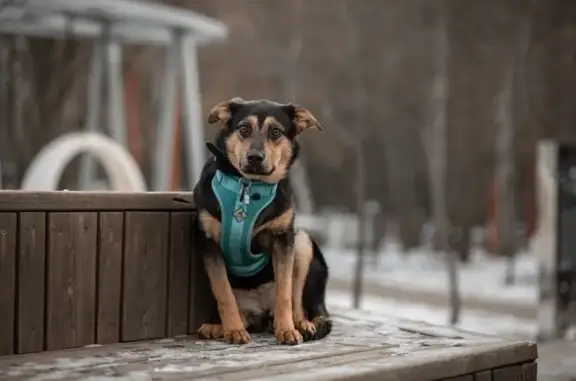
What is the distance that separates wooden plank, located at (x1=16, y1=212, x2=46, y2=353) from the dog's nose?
31.9 inches

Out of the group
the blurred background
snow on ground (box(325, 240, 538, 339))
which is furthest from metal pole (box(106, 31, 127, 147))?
snow on ground (box(325, 240, 538, 339))

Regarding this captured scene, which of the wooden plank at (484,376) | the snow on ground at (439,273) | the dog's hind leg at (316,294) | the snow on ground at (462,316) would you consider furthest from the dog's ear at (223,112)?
the snow on ground at (439,273)

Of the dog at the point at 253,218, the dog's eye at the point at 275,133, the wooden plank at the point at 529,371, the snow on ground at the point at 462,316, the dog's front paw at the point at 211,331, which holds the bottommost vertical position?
the snow on ground at the point at 462,316

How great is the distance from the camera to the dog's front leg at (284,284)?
3.40 m

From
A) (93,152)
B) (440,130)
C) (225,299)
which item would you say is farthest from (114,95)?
(225,299)

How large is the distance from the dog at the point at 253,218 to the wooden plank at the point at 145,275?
6.8 inches

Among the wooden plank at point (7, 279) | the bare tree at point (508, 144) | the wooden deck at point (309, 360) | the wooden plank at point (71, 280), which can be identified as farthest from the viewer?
the bare tree at point (508, 144)

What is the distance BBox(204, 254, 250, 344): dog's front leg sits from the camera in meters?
3.41

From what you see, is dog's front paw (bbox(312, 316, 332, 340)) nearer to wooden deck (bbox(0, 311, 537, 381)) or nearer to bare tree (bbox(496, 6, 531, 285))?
wooden deck (bbox(0, 311, 537, 381))

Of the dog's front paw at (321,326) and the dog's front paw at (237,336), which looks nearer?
the dog's front paw at (237,336)

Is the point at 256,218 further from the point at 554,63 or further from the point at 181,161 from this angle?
the point at 554,63

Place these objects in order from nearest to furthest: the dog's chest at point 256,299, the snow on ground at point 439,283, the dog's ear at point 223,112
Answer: the dog's ear at point 223,112 < the dog's chest at point 256,299 < the snow on ground at point 439,283

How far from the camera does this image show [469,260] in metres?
15.2

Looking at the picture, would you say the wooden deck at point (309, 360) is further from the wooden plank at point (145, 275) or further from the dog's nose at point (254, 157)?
the dog's nose at point (254, 157)
